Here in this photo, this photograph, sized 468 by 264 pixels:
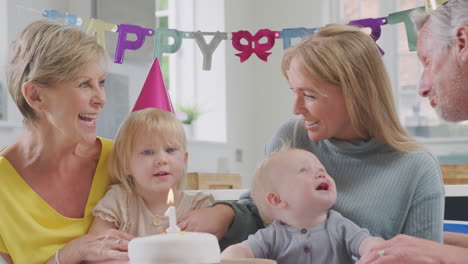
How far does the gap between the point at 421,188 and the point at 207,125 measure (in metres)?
4.71

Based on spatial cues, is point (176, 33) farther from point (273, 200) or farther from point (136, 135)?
point (273, 200)

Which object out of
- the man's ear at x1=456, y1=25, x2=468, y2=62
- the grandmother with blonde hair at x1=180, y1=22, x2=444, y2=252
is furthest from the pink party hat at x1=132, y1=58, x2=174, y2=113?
the man's ear at x1=456, y1=25, x2=468, y2=62

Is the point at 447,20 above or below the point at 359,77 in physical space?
above

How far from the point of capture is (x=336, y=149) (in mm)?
1622

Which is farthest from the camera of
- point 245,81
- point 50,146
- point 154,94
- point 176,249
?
point 245,81

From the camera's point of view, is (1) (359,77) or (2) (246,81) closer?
(1) (359,77)

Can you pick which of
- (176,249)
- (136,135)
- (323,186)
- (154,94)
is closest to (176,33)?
(154,94)

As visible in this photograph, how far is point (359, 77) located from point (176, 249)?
0.86 metres

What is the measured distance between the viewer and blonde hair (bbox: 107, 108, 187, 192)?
170cm

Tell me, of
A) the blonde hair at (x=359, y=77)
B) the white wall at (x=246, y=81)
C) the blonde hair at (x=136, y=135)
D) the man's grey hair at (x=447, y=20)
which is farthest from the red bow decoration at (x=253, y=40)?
the white wall at (x=246, y=81)

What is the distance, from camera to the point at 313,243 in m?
1.42

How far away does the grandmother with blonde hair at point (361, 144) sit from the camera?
149 centimetres

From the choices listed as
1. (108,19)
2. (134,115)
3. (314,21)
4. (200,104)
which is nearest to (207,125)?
(200,104)

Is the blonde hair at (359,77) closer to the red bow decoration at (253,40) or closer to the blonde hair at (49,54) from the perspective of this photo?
the blonde hair at (49,54)
